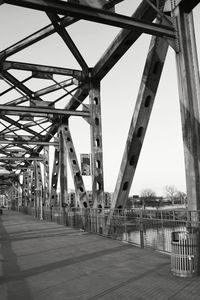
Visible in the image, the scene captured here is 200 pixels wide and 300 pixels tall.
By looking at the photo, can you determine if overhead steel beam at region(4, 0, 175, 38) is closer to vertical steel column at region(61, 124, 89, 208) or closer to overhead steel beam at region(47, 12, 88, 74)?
overhead steel beam at region(47, 12, 88, 74)

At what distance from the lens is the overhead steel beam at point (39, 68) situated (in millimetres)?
16188

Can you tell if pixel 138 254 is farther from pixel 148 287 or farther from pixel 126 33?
pixel 126 33

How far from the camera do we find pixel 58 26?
45.8 feet

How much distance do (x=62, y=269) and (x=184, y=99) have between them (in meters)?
5.51

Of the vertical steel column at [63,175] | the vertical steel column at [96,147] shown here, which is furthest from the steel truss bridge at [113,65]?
the vertical steel column at [63,175]

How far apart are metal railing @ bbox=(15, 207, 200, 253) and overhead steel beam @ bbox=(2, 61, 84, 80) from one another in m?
7.35

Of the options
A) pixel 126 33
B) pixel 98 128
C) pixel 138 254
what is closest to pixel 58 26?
pixel 126 33

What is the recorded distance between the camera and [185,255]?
6613 millimetres

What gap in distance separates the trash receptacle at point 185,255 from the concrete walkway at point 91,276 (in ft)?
0.59

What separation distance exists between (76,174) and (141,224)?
1030cm

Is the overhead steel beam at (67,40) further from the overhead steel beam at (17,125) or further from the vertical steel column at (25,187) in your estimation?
the vertical steel column at (25,187)

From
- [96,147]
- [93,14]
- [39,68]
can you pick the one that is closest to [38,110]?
[39,68]

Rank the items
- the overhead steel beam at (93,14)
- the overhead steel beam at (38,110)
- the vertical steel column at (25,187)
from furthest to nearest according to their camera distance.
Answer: the vertical steel column at (25,187), the overhead steel beam at (38,110), the overhead steel beam at (93,14)

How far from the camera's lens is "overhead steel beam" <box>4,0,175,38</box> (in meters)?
8.56
